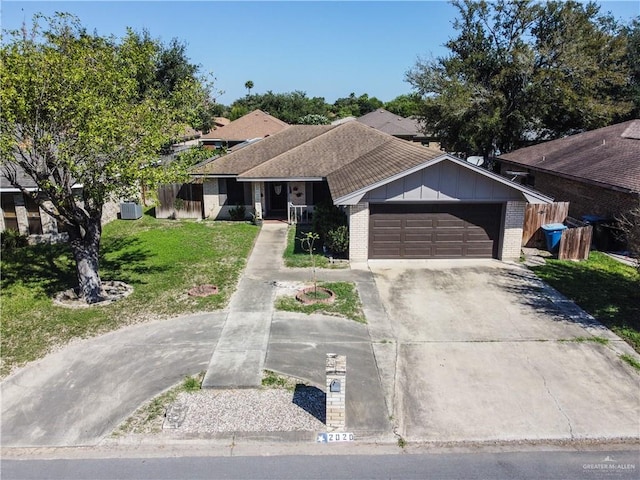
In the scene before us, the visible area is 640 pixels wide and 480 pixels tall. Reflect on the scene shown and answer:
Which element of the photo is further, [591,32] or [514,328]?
[591,32]

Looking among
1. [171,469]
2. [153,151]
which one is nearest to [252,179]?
[153,151]

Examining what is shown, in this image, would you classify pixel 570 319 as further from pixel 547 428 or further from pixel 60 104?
pixel 60 104

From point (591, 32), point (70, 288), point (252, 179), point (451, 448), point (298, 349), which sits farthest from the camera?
point (591, 32)

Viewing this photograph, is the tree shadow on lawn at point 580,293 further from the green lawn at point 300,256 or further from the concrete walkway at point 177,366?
the green lawn at point 300,256

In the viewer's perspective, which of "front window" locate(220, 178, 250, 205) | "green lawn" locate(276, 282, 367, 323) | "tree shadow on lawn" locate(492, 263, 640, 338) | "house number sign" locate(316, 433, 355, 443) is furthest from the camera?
"front window" locate(220, 178, 250, 205)

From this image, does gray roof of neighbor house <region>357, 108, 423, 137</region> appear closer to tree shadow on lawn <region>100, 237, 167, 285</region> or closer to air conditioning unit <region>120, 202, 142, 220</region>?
air conditioning unit <region>120, 202, 142, 220</region>

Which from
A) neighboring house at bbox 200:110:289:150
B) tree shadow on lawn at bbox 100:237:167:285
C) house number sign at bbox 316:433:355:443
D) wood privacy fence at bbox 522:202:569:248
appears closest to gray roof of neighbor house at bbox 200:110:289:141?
neighboring house at bbox 200:110:289:150
